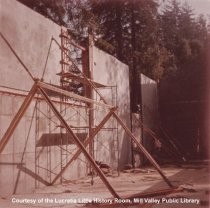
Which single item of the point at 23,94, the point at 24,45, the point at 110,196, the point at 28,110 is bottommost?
the point at 110,196

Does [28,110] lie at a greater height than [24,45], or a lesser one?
lesser

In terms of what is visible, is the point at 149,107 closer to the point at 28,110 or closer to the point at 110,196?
the point at 28,110

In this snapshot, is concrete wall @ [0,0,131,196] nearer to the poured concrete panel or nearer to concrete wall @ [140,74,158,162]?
the poured concrete panel

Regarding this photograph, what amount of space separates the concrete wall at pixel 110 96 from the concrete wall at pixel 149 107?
96.2 inches

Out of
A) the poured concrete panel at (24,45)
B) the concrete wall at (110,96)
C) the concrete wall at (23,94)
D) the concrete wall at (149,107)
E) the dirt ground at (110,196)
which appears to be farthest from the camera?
the concrete wall at (149,107)

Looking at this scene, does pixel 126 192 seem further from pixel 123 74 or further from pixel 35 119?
pixel 123 74

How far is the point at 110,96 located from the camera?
1925cm

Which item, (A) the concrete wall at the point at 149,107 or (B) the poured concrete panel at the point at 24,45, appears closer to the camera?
(B) the poured concrete panel at the point at 24,45

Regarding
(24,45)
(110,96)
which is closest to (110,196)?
(24,45)

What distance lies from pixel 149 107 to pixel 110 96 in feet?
22.3

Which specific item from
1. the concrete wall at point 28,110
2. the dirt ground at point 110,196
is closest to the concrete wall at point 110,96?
the concrete wall at point 28,110

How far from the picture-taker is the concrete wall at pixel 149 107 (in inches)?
966

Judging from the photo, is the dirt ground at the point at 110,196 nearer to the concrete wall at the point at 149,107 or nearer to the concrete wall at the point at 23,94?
the concrete wall at the point at 23,94

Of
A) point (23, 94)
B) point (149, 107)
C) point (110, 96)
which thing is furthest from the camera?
point (149, 107)
